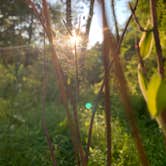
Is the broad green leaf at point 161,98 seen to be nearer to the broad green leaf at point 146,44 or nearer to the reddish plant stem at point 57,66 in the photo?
the broad green leaf at point 146,44

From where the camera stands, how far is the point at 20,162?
2588 mm

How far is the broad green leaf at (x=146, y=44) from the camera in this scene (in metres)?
→ 0.34

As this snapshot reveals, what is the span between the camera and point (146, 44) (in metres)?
0.35

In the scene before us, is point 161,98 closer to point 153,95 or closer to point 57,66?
point 153,95

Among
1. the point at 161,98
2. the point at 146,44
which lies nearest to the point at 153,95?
the point at 161,98

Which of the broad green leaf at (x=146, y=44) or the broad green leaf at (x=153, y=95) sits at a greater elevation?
the broad green leaf at (x=146, y=44)

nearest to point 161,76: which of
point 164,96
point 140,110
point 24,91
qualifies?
point 164,96

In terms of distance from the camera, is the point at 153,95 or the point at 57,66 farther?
the point at 57,66

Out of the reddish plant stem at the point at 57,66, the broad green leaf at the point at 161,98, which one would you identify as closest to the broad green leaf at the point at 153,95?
the broad green leaf at the point at 161,98

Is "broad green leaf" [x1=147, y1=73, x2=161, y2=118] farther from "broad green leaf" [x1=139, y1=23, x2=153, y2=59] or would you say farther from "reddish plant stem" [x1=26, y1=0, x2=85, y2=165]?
"reddish plant stem" [x1=26, y1=0, x2=85, y2=165]

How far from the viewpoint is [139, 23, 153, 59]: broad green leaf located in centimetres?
34

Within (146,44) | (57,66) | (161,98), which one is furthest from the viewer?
(57,66)

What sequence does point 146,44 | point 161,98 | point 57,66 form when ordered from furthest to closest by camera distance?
point 57,66
point 146,44
point 161,98

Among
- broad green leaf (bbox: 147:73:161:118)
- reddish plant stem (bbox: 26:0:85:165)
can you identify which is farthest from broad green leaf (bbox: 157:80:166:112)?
reddish plant stem (bbox: 26:0:85:165)
